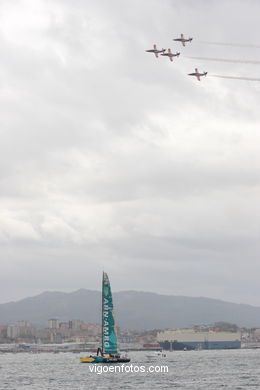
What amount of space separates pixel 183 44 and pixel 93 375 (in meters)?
64.7

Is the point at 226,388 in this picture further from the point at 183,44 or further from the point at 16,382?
the point at 183,44

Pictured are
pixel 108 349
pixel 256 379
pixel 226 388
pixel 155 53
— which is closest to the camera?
pixel 226 388

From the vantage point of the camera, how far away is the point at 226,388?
117188 mm

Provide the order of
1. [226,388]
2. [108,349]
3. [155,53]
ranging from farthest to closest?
[108,349] → [155,53] → [226,388]

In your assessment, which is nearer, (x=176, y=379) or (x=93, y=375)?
(x=176, y=379)

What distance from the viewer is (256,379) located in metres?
135

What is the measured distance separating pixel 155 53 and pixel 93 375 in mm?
62233

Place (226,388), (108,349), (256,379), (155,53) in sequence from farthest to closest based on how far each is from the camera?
(108,349), (155,53), (256,379), (226,388)

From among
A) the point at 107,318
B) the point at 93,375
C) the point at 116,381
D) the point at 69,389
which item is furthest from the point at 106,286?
the point at 69,389

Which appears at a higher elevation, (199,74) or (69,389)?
(199,74)

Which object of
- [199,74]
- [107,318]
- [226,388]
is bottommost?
[226,388]

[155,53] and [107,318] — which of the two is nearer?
[155,53]

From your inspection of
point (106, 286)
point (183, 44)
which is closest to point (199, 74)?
point (183, 44)

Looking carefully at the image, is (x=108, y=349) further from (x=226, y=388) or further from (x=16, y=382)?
(x=226, y=388)
